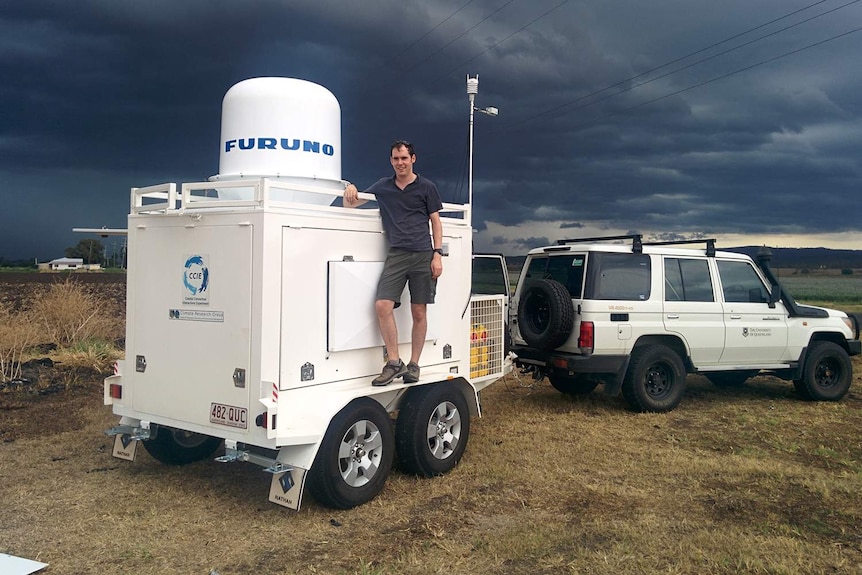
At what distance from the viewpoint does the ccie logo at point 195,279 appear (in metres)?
5.37

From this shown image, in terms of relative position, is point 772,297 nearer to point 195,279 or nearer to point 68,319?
point 195,279

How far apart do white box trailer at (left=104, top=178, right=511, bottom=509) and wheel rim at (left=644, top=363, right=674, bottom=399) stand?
3514mm

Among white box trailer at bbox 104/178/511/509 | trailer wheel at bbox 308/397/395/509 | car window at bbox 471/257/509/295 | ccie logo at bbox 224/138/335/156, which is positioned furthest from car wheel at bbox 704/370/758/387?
ccie logo at bbox 224/138/335/156

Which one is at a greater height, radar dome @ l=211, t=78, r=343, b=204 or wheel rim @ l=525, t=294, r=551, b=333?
radar dome @ l=211, t=78, r=343, b=204

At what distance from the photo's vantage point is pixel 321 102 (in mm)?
6277

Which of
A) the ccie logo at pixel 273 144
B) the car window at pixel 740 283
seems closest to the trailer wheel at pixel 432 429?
the ccie logo at pixel 273 144

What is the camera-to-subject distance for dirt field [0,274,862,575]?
177 inches

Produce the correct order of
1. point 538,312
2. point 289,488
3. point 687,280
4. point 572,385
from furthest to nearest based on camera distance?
point 572,385
point 687,280
point 538,312
point 289,488

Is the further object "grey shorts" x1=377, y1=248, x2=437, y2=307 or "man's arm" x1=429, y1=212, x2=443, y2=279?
"man's arm" x1=429, y1=212, x2=443, y2=279

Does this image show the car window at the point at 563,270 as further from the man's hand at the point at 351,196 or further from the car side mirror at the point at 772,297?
the man's hand at the point at 351,196

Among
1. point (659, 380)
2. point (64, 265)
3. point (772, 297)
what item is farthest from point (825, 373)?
point (64, 265)

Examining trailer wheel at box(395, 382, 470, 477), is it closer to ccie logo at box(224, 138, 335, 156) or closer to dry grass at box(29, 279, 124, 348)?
ccie logo at box(224, 138, 335, 156)

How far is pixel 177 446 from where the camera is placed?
638cm

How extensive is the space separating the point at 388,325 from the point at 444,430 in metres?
1.27
